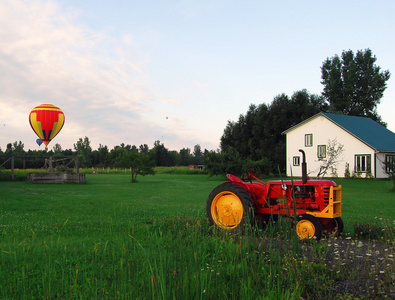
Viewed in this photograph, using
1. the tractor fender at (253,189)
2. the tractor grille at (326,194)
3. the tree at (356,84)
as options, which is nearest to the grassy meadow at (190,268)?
the tractor grille at (326,194)

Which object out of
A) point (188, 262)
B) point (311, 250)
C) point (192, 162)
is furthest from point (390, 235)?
point (192, 162)

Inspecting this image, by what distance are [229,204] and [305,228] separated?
1.75 metres

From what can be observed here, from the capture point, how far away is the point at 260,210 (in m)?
8.64

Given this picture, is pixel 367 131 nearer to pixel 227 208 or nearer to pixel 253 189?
pixel 253 189

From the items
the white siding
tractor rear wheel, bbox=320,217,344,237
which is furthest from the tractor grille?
the white siding

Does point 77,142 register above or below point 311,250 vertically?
above

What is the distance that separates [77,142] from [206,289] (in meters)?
133

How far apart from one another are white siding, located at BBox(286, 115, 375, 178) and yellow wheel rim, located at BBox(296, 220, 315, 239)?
99.5 feet

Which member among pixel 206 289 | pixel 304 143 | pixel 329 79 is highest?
pixel 329 79

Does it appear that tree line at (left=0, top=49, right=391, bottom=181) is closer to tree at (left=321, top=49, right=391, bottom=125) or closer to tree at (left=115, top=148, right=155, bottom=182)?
tree at (left=321, top=49, right=391, bottom=125)

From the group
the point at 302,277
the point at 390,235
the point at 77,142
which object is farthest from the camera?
the point at 77,142

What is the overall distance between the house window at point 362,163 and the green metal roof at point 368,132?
1.51 meters

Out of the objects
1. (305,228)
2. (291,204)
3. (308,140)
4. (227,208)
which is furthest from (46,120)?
(305,228)

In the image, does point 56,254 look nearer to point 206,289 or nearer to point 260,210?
point 206,289
